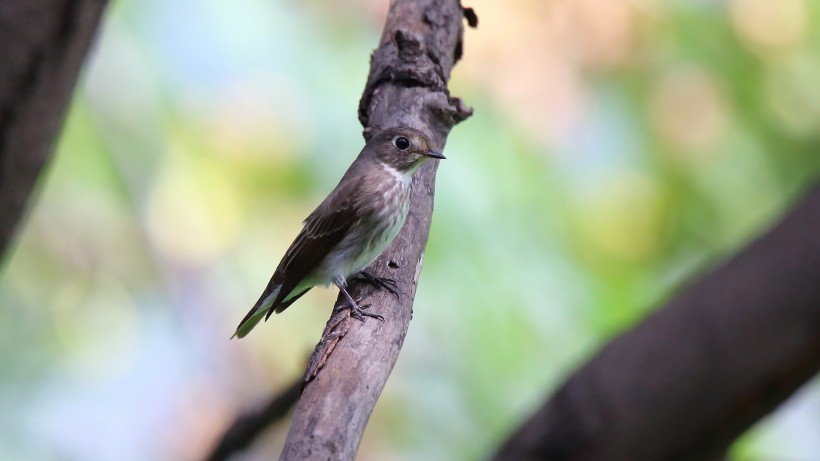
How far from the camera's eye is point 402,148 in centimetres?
354

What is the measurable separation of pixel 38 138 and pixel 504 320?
8.75 feet

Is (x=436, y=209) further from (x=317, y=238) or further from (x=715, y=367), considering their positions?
(x=715, y=367)

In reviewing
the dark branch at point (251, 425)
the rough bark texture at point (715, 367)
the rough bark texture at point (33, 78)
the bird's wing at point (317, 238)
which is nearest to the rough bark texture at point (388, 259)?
the dark branch at point (251, 425)

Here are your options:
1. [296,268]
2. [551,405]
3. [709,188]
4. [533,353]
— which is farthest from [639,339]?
[709,188]

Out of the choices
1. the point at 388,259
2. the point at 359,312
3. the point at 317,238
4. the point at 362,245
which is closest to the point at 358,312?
the point at 359,312

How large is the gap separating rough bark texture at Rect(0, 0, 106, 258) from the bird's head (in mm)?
1140

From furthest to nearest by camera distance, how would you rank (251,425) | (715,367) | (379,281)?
(379,281) → (251,425) → (715,367)

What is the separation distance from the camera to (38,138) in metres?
2.62

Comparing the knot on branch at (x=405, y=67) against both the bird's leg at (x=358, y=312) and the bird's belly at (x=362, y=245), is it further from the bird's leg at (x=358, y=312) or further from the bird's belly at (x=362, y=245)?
the bird's leg at (x=358, y=312)

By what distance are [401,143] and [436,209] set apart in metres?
1.23

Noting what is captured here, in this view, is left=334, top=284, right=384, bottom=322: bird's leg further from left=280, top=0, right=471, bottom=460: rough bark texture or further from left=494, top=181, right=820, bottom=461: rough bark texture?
left=494, top=181, right=820, bottom=461: rough bark texture

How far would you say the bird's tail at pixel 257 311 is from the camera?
12.5ft

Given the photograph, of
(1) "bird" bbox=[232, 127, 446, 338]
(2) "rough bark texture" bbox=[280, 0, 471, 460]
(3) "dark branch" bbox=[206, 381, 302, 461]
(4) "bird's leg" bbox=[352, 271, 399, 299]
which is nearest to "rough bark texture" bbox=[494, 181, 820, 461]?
(2) "rough bark texture" bbox=[280, 0, 471, 460]

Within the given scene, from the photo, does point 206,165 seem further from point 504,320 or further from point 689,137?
point 689,137
